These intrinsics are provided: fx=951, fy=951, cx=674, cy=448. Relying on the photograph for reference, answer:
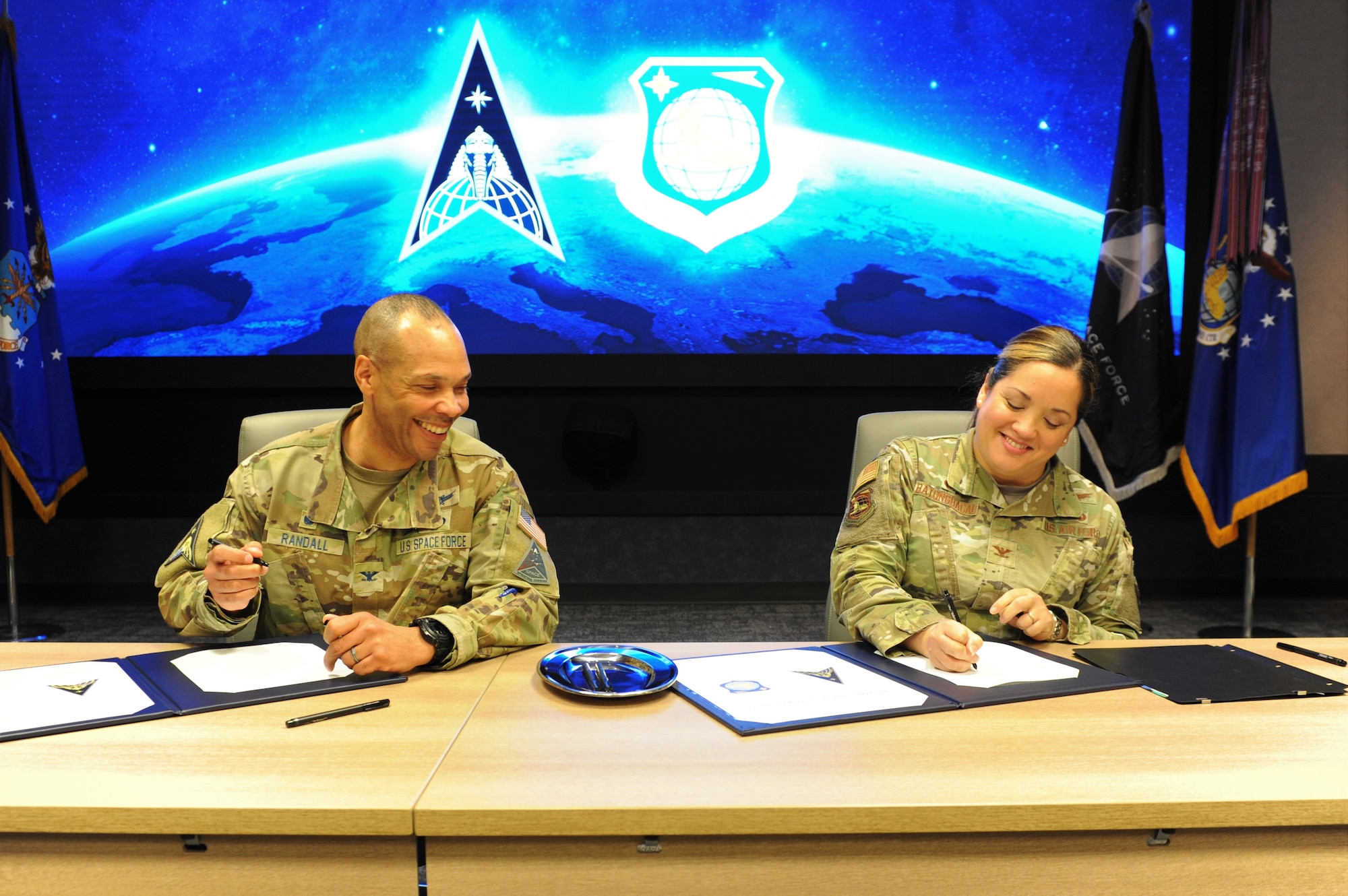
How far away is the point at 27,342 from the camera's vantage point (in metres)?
3.59

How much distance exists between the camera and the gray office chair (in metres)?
2.01

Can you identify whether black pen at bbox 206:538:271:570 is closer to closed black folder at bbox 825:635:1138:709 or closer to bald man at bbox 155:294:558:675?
bald man at bbox 155:294:558:675

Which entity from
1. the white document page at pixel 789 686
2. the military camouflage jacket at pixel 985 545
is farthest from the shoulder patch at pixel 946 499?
the white document page at pixel 789 686

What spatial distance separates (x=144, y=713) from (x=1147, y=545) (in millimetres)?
4054

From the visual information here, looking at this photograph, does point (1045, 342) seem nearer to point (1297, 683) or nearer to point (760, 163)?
point (1297, 683)

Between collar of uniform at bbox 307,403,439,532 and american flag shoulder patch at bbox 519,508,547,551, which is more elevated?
collar of uniform at bbox 307,403,439,532

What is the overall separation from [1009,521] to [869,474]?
26cm

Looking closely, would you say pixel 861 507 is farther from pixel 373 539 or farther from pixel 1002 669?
pixel 373 539

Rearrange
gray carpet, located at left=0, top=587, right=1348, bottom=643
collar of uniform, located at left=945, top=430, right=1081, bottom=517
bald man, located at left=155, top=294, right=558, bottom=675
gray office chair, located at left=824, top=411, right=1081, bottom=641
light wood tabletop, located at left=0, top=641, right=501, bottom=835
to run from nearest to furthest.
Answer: light wood tabletop, located at left=0, top=641, right=501, bottom=835
bald man, located at left=155, top=294, right=558, bottom=675
collar of uniform, located at left=945, top=430, right=1081, bottom=517
gray office chair, located at left=824, top=411, right=1081, bottom=641
gray carpet, located at left=0, top=587, right=1348, bottom=643

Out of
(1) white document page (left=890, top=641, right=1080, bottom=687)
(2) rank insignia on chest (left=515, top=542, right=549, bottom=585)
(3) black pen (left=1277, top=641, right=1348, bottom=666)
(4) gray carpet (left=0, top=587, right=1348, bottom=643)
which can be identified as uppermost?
(2) rank insignia on chest (left=515, top=542, right=549, bottom=585)

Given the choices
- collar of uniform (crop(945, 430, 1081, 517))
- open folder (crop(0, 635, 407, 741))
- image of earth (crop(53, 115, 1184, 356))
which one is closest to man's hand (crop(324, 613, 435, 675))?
open folder (crop(0, 635, 407, 741))

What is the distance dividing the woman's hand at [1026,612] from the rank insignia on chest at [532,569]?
0.75 m

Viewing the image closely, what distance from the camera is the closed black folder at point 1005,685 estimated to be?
1298 mm

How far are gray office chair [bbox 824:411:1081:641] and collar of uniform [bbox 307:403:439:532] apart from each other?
86 cm
